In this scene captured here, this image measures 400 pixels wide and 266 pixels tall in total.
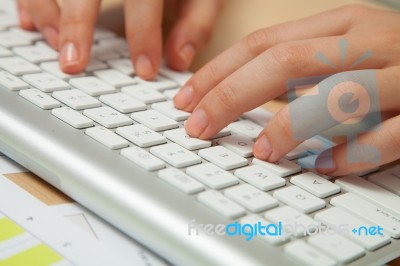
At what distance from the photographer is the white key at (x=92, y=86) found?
0.51 metres

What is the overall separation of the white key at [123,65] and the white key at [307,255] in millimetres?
330

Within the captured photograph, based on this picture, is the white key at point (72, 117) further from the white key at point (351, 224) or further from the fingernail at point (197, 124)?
the white key at point (351, 224)

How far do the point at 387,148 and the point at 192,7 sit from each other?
39cm

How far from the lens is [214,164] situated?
1.36 ft

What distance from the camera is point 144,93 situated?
539 millimetres

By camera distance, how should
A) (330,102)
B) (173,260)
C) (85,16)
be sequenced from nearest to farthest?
(173,260) < (330,102) < (85,16)

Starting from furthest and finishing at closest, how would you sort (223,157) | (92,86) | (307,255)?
(92,86), (223,157), (307,255)

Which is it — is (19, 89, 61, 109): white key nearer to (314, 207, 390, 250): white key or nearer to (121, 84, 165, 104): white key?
(121, 84, 165, 104): white key

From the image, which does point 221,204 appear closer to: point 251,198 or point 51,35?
point 251,198

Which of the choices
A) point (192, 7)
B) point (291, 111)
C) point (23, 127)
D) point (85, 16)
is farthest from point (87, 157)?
point (192, 7)

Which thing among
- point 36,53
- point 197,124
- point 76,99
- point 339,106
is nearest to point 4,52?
point 36,53

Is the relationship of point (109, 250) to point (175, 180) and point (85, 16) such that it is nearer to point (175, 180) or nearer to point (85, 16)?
point (175, 180)

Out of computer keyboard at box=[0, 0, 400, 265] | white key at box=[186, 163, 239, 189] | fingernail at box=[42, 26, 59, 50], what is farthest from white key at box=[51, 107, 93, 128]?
fingernail at box=[42, 26, 59, 50]

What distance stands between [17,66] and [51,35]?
132 millimetres
